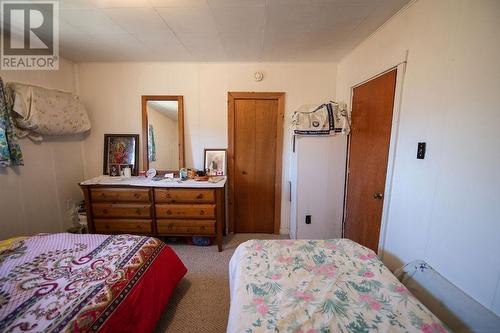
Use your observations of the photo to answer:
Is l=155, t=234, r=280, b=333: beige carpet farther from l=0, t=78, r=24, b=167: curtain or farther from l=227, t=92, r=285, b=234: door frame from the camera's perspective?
l=0, t=78, r=24, b=167: curtain

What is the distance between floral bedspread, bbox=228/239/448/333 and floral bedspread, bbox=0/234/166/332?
65 cm

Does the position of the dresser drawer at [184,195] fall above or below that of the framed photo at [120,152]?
below

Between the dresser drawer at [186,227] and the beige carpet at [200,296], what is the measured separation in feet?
0.84

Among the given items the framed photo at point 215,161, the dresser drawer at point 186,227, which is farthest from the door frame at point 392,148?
the framed photo at point 215,161

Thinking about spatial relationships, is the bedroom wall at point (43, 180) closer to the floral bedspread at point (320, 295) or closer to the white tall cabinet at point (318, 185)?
the floral bedspread at point (320, 295)

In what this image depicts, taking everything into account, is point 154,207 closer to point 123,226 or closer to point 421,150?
point 123,226

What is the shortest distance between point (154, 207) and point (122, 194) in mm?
406

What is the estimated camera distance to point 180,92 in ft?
8.81

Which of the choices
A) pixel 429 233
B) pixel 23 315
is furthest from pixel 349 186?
pixel 23 315

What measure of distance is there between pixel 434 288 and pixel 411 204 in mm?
536

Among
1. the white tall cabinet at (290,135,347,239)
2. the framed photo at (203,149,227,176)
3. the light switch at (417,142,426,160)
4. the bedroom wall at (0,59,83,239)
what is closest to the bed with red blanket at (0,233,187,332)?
the bedroom wall at (0,59,83,239)

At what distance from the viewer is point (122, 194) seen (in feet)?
7.73

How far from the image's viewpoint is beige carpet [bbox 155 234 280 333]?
150cm

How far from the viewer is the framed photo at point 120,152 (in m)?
2.75
